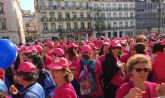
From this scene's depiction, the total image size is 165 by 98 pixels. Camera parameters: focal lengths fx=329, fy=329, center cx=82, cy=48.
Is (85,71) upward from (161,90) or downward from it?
downward

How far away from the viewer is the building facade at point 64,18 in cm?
6861

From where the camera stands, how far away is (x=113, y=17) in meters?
78.6

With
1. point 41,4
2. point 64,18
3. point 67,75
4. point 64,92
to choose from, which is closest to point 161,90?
point 64,92

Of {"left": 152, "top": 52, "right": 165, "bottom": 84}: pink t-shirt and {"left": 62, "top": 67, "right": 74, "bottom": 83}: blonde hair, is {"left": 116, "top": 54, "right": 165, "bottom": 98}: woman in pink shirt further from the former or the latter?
{"left": 152, "top": 52, "right": 165, "bottom": 84}: pink t-shirt

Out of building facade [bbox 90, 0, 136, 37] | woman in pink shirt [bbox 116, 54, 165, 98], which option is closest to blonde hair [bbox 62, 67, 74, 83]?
woman in pink shirt [bbox 116, 54, 165, 98]

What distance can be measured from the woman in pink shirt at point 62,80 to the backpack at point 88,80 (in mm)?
1739

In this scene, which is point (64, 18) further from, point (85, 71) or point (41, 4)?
point (85, 71)

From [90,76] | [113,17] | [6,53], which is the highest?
[6,53]

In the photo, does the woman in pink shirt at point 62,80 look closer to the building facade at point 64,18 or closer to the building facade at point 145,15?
the building facade at point 64,18

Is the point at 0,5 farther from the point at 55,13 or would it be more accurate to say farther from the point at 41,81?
the point at 41,81

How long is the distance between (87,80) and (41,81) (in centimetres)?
121

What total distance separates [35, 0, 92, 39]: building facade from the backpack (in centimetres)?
6184

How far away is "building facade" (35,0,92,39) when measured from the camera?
6861 cm

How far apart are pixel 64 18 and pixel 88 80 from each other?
66.0m
